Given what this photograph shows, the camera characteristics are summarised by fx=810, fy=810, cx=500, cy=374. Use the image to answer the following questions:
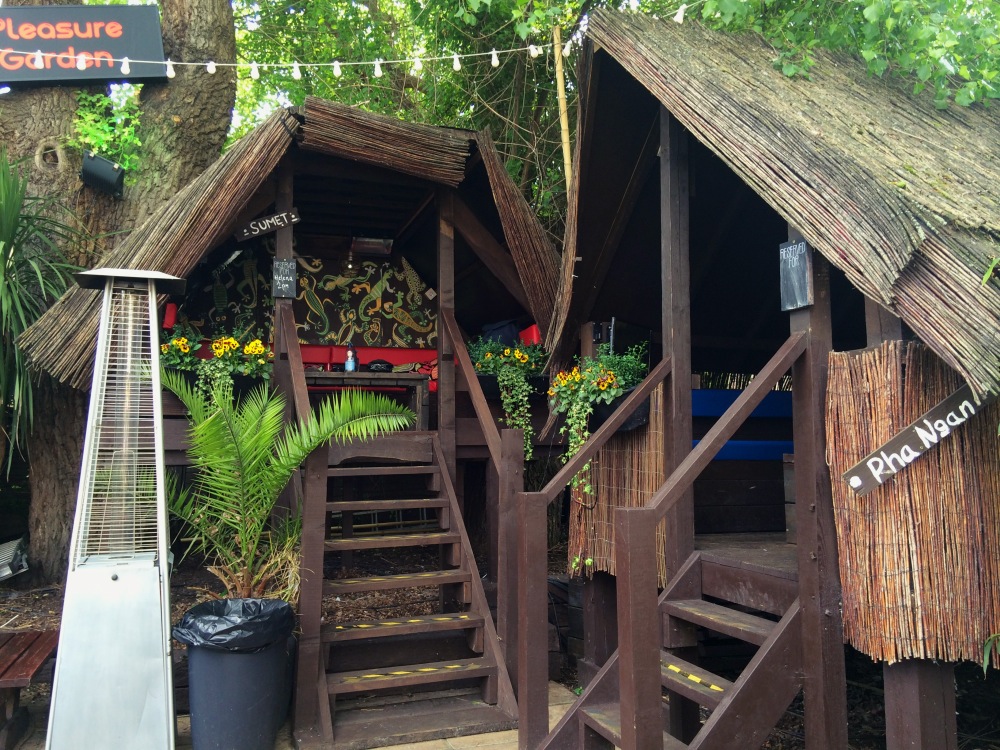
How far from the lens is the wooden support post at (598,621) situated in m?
4.98

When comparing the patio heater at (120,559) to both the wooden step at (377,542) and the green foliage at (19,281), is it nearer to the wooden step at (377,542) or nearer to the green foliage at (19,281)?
the wooden step at (377,542)

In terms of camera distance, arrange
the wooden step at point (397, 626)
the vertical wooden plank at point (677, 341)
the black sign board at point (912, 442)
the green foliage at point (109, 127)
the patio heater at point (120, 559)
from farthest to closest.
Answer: the green foliage at point (109, 127) < the wooden step at point (397, 626) < the vertical wooden plank at point (677, 341) < the patio heater at point (120, 559) < the black sign board at point (912, 442)

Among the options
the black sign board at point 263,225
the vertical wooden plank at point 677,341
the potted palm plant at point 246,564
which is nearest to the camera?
the potted palm plant at point 246,564

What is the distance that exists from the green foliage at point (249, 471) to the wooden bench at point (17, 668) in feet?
3.08

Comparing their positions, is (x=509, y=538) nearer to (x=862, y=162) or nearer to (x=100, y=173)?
(x=862, y=162)

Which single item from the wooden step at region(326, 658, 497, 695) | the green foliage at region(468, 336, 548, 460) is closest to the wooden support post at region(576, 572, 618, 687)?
the wooden step at region(326, 658, 497, 695)

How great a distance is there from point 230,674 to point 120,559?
2.52 feet

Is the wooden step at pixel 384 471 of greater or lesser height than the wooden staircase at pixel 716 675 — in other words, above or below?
above

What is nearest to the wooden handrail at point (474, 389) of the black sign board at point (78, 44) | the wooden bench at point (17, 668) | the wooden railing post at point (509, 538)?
the wooden railing post at point (509, 538)

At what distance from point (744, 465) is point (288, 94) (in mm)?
10297

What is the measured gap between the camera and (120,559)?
12.7 feet

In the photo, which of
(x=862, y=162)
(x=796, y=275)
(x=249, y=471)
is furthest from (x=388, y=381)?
(x=862, y=162)

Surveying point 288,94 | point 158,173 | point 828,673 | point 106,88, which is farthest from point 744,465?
point 288,94

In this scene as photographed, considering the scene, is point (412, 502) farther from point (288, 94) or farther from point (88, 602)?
point (288, 94)
